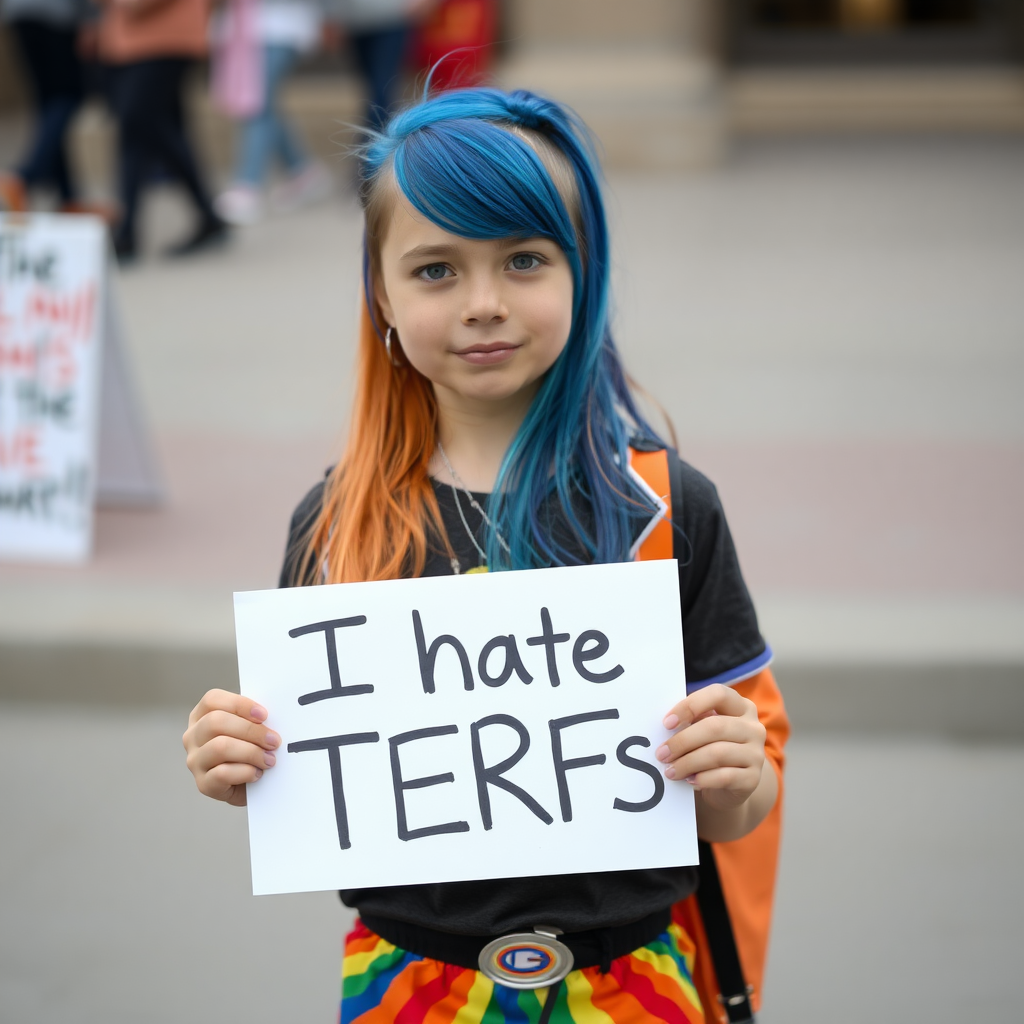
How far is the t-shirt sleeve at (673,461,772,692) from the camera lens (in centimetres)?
157

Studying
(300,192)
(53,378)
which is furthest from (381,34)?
(53,378)

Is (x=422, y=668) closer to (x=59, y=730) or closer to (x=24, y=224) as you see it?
(x=59, y=730)

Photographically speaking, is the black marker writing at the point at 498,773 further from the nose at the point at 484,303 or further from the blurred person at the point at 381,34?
the blurred person at the point at 381,34

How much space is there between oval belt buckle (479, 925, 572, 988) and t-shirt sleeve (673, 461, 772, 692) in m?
0.34

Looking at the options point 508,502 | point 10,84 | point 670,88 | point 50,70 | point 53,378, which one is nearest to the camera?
point 508,502

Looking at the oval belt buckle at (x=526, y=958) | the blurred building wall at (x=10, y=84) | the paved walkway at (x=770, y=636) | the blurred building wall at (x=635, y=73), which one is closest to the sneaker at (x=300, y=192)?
the blurred building wall at (x=635, y=73)

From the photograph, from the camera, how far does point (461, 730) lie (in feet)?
4.78

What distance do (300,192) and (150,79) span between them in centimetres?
221

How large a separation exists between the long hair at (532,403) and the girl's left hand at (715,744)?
0.22 meters

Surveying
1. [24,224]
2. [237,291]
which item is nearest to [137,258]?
[237,291]

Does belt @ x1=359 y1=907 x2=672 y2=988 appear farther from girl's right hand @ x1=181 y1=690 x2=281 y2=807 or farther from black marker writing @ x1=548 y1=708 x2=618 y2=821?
girl's right hand @ x1=181 y1=690 x2=281 y2=807

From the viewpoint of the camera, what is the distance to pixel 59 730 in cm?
377

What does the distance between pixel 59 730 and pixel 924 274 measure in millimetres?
5092

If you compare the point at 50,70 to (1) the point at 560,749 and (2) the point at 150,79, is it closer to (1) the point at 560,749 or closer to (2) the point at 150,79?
(2) the point at 150,79
